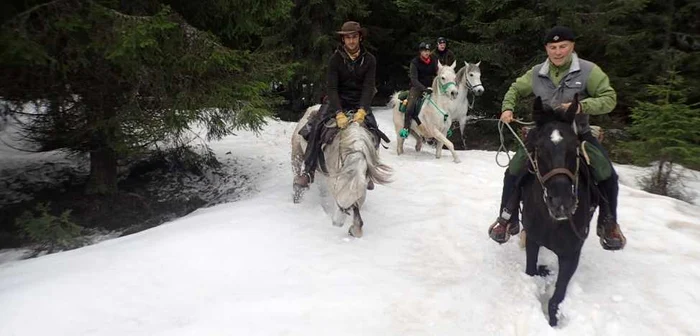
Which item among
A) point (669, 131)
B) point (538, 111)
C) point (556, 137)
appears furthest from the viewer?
point (669, 131)

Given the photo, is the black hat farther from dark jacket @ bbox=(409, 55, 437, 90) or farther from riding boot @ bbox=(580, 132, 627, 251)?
dark jacket @ bbox=(409, 55, 437, 90)

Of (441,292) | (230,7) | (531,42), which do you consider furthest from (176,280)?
(531,42)

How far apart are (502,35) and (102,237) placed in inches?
486

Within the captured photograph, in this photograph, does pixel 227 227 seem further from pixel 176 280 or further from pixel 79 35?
pixel 79 35

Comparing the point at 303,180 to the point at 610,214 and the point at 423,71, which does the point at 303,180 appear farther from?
the point at 423,71

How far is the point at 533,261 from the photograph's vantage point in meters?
4.46

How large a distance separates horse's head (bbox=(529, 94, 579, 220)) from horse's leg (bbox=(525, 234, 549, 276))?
983 millimetres

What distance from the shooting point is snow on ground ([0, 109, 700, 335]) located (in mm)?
3662

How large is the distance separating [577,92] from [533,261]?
173 cm

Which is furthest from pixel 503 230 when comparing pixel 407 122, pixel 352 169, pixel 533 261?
pixel 407 122

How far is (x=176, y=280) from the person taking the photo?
13.9 feet

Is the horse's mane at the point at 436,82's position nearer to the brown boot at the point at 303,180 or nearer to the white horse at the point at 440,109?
the white horse at the point at 440,109

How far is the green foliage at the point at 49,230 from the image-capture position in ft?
17.9

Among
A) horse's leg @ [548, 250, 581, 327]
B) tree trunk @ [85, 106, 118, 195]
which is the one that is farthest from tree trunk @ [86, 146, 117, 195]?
horse's leg @ [548, 250, 581, 327]
